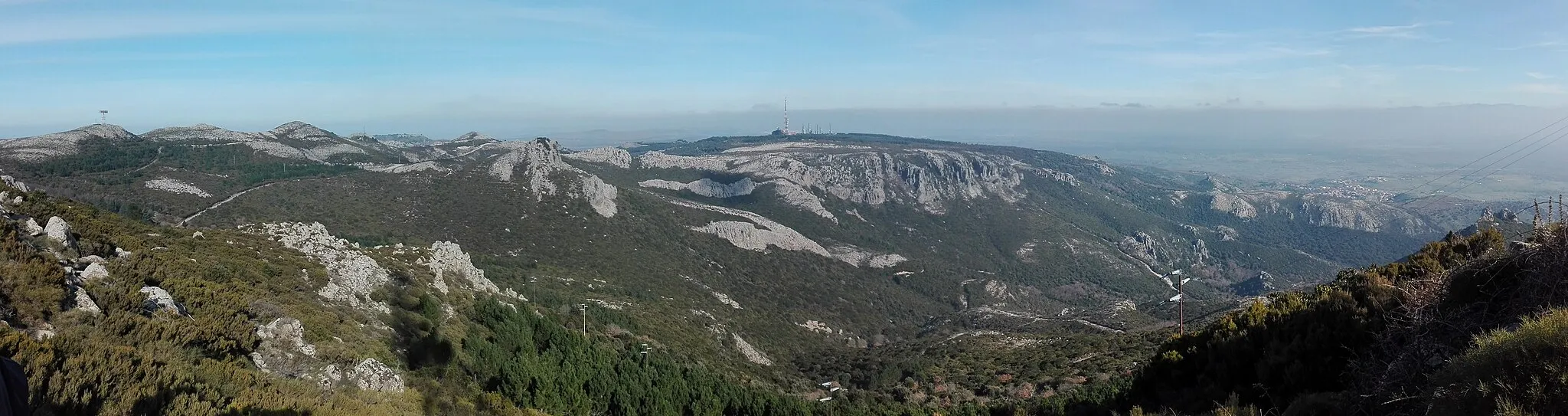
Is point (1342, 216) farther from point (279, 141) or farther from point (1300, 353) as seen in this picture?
point (279, 141)

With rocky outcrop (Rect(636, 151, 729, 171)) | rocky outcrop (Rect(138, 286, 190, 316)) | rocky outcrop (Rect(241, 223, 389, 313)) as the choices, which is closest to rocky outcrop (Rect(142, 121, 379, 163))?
rocky outcrop (Rect(636, 151, 729, 171))

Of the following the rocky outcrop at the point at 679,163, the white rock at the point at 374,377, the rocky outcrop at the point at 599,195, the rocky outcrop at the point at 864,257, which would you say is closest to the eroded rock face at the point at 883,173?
the rocky outcrop at the point at 679,163

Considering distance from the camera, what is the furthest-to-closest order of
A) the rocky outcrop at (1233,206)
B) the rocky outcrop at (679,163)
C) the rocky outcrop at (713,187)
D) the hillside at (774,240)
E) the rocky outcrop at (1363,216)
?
the rocky outcrop at (1233,206) → the rocky outcrop at (1363,216) → the rocky outcrop at (679,163) → the rocky outcrop at (713,187) → the hillside at (774,240)

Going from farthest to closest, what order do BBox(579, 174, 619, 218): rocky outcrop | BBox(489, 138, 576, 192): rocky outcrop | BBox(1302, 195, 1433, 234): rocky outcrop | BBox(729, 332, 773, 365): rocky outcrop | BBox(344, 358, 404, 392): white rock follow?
BBox(1302, 195, 1433, 234): rocky outcrop
BBox(579, 174, 619, 218): rocky outcrop
BBox(489, 138, 576, 192): rocky outcrop
BBox(729, 332, 773, 365): rocky outcrop
BBox(344, 358, 404, 392): white rock

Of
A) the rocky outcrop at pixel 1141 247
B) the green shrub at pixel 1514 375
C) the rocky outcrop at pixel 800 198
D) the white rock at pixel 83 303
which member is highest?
the green shrub at pixel 1514 375

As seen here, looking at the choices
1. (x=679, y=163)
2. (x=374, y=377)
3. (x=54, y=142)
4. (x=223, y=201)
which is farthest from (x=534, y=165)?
(x=679, y=163)

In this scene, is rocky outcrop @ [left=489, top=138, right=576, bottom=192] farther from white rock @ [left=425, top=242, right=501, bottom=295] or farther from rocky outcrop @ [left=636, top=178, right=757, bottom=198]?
white rock @ [left=425, top=242, right=501, bottom=295]

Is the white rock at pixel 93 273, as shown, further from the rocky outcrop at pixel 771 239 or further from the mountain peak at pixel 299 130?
the mountain peak at pixel 299 130
